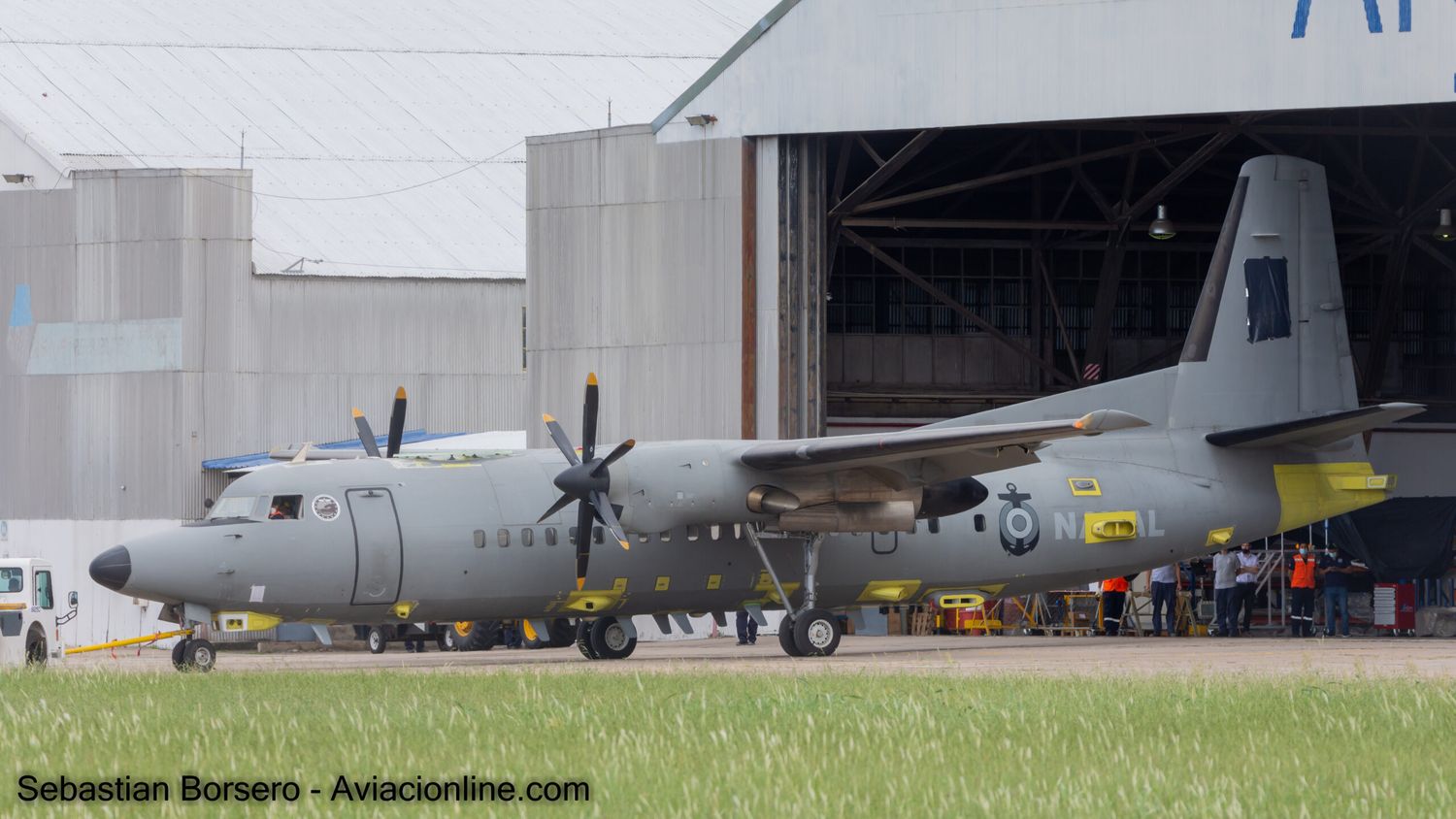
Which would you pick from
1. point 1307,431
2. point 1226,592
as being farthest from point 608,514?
point 1226,592

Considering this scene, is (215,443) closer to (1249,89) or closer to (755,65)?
(755,65)

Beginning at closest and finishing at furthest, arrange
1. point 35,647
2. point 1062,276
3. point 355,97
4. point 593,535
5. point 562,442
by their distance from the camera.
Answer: point 593,535, point 562,442, point 35,647, point 1062,276, point 355,97

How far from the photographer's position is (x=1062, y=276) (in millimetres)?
44344

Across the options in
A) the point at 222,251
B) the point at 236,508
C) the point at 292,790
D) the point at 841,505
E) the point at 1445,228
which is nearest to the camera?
the point at 292,790

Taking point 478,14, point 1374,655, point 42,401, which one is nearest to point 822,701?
point 1374,655

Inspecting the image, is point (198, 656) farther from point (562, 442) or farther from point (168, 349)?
point (168, 349)

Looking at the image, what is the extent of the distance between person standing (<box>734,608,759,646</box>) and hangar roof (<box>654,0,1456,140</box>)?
28.3 ft

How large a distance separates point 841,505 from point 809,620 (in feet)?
5.57

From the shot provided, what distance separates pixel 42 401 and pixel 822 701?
31091 mm

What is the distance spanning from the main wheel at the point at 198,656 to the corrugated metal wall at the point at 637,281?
11.4 meters

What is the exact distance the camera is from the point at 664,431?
32.7 metres

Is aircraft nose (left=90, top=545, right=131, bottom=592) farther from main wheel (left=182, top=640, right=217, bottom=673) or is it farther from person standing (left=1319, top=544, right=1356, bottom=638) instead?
person standing (left=1319, top=544, right=1356, bottom=638)

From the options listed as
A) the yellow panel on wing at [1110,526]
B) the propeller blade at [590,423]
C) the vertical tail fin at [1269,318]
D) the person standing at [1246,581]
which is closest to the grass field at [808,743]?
the propeller blade at [590,423]

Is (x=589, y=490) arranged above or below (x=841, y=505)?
above
